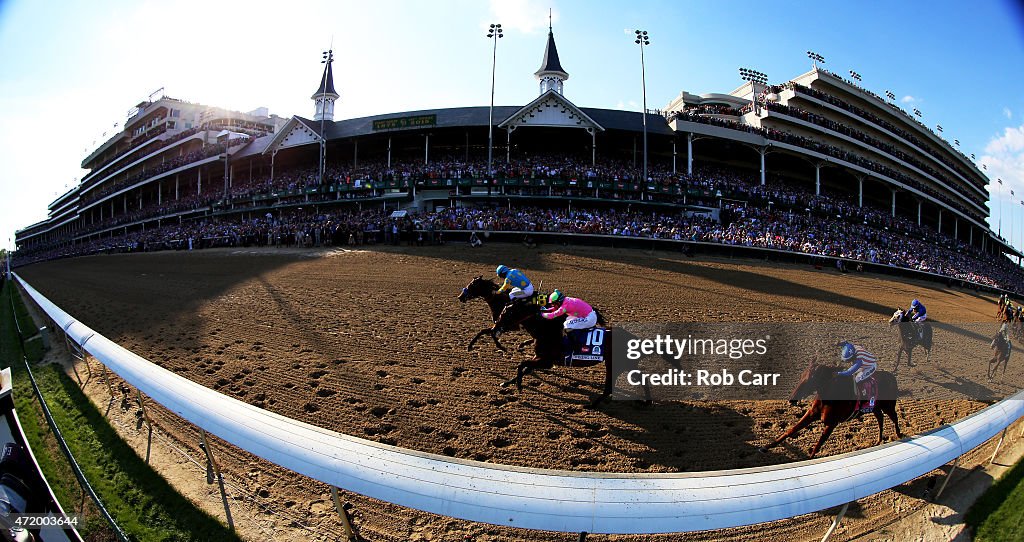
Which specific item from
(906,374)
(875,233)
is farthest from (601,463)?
(875,233)

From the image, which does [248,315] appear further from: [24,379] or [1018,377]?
[1018,377]

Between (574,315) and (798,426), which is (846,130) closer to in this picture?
(798,426)

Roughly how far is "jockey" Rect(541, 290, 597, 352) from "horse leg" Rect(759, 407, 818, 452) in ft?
9.13

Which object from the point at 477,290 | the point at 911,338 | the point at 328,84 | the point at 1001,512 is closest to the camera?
the point at 1001,512

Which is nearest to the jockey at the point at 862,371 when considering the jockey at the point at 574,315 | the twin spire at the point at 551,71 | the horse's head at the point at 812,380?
the horse's head at the point at 812,380

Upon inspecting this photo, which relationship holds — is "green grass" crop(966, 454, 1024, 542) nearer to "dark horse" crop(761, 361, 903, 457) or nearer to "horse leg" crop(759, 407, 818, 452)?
"dark horse" crop(761, 361, 903, 457)

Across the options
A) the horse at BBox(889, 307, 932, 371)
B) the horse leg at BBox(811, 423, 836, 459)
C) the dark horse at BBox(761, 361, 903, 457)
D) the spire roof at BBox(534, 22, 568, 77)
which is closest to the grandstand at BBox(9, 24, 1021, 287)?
the spire roof at BBox(534, 22, 568, 77)

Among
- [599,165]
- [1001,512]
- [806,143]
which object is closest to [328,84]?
[599,165]

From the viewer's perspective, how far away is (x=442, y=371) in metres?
8.25

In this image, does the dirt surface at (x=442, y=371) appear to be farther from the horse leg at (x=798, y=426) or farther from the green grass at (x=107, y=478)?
the green grass at (x=107, y=478)

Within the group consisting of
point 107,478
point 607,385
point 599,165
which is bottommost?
point 107,478

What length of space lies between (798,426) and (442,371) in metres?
5.43

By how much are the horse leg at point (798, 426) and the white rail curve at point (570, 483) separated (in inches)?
38.7

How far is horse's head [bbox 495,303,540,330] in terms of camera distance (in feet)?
24.7
